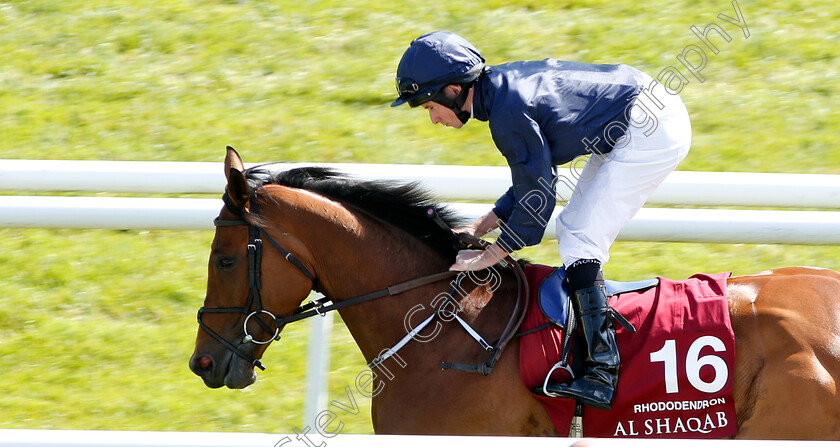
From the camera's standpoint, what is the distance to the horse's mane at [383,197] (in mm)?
3195

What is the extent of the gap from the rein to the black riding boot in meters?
0.24

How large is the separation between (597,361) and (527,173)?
2.13 feet

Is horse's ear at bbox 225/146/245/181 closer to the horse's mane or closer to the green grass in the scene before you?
the horse's mane

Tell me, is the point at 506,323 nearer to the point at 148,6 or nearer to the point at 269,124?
the point at 269,124

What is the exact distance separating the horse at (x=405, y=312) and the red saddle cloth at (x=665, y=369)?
64 mm

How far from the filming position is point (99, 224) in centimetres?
358

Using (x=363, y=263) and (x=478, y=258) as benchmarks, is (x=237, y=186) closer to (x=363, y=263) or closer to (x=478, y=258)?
(x=363, y=263)

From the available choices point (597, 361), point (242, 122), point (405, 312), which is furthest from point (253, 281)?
point (242, 122)

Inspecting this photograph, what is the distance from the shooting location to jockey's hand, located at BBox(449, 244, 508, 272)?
3.03 m

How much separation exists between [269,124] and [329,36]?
3.67 feet

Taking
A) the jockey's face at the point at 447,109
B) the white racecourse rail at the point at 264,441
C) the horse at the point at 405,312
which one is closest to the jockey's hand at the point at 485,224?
the horse at the point at 405,312

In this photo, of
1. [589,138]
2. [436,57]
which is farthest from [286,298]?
[589,138]

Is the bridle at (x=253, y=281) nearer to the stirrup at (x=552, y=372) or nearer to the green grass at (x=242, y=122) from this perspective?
the stirrup at (x=552, y=372)

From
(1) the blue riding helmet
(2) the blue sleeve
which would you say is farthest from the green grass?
(1) the blue riding helmet
